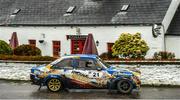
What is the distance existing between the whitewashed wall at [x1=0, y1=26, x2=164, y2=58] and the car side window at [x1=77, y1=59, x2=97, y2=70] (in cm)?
1219

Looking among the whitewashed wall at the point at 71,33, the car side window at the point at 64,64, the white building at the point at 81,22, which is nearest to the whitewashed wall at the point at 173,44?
the white building at the point at 81,22

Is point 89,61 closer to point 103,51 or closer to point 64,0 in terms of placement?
point 103,51

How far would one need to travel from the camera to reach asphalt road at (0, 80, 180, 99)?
19188mm

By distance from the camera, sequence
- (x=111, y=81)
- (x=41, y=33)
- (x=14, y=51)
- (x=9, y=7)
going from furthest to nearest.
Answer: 1. (x=9, y=7)
2. (x=41, y=33)
3. (x=14, y=51)
4. (x=111, y=81)

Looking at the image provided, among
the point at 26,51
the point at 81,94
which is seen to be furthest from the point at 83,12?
the point at 81,94

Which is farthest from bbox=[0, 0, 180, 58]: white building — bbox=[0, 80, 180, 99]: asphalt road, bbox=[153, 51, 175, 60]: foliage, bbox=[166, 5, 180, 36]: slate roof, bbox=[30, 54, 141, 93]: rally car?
bbox=[30, 54, 141, 93]: rally car

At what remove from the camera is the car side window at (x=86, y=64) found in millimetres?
20469

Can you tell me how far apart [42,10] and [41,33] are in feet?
7.67

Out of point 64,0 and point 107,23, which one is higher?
point 64,0

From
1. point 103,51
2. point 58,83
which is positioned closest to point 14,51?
point 103,51

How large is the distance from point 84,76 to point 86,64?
58 cm

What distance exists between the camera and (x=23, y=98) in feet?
61.3

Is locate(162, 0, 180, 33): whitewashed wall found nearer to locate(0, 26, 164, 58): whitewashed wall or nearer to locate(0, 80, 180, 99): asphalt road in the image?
locate(0, 26, 164, 58): whitewashed wall

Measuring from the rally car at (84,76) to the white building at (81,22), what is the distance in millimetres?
12180
